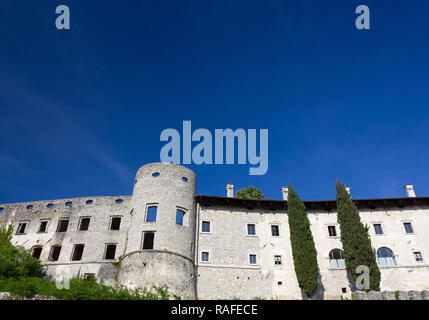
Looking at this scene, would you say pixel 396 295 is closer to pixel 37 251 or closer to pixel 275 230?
pixel 275 230

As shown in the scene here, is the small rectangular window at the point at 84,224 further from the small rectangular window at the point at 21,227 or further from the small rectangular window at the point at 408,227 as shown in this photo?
the small rectangular window at the point at 408,227

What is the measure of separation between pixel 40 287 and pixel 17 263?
225 inches

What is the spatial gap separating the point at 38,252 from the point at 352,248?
27426 millimetres

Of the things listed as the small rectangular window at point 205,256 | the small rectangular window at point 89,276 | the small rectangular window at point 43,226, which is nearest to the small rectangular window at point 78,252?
the small rectangular window at point 89,276

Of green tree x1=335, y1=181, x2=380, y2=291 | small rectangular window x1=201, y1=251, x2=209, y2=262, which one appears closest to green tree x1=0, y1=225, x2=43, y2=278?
small rectangular window x1=201, y1=251, x2=209, y2=262

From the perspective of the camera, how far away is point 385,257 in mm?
28609

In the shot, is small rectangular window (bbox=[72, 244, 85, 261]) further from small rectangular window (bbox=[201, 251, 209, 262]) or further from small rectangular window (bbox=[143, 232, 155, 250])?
small rectangular window (bbox=[201, 251, 209, 262])

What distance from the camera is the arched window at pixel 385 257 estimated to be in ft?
92.7

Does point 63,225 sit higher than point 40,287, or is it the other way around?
point 63,225

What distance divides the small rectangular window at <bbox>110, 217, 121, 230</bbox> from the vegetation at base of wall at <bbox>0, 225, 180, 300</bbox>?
155 inches

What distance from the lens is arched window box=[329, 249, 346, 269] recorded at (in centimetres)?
2825

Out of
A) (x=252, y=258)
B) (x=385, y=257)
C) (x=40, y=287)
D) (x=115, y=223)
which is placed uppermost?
(x=115, y=223)

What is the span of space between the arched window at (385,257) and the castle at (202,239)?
0.08 m

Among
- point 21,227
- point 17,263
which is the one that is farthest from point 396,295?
point 21,227
